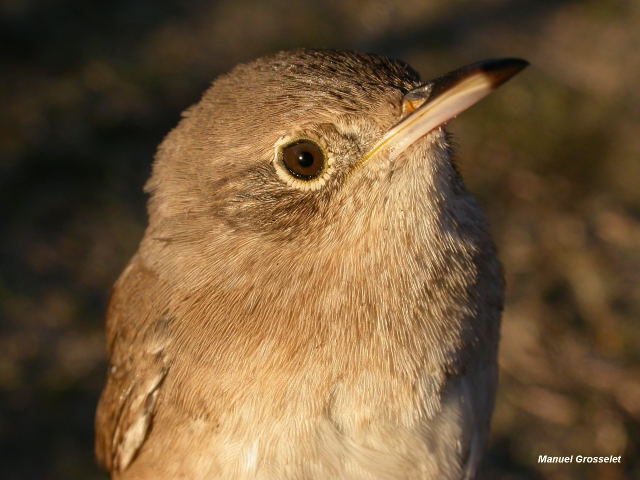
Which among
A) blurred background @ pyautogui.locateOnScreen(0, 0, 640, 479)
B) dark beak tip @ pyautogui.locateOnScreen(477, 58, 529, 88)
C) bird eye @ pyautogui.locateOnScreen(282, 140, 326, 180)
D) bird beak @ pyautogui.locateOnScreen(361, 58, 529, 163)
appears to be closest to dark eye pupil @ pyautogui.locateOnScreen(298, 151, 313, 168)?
bird eye @ pyautogui.locateOnScreen(282, 140, 326, 180)

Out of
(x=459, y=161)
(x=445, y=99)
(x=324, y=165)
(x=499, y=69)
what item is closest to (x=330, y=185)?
(x=324, y=165)

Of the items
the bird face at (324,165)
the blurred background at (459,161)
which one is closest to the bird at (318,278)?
the bird face at (324,165)

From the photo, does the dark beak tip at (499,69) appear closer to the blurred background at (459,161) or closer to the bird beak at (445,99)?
the bird beak at (445,99)

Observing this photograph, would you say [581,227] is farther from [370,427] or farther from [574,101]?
[370,427]

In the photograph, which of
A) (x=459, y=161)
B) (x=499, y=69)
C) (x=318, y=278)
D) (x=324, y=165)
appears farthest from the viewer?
(x=459, y=161)

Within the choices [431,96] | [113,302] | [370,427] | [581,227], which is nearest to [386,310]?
[370,427]

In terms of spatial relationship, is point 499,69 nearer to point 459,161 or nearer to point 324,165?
point 324,165

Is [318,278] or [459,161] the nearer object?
[318,278]
